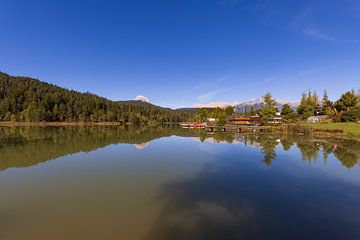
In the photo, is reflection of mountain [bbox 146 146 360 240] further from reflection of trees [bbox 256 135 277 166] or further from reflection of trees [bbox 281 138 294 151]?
reflection of trees [bbox 281 138 294 151]

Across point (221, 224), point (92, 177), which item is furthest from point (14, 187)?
point (221, 224)

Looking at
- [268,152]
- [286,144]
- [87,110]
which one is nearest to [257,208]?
[268,152]

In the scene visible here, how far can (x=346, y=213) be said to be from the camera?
8.74 meters

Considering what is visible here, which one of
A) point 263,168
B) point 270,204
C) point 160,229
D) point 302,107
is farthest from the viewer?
point 302,107

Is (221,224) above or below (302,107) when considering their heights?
below

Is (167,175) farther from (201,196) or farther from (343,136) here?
(343,136)

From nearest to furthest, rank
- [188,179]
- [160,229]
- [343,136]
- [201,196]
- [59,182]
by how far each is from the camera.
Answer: [160,229] → [201,196] → [59,182] → [188,179] → [343,136]

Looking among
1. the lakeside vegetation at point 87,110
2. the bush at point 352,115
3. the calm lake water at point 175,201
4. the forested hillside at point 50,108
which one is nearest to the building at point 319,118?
the lakeside vegetation at point 87,110

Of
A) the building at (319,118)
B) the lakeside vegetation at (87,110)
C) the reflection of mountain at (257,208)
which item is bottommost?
the reflection of mountain at (257,208)

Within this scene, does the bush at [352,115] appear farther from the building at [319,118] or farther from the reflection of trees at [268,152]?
the reflection of trees at [268,152]

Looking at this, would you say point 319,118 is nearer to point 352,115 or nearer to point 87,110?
point 352,115

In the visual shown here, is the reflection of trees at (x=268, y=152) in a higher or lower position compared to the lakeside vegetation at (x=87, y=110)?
lower

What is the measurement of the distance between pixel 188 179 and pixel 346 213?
25.4 feet

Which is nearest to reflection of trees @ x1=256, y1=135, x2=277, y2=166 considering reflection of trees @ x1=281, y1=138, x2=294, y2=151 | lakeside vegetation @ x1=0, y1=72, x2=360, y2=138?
reflection of trees @ x1=281, y1=138, x2=294, y2=151
